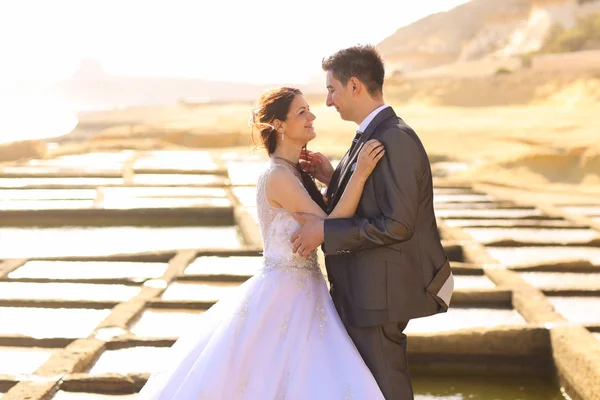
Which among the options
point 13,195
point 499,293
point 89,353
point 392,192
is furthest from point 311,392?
point 13,195

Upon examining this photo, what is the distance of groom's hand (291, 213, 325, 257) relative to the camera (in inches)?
100

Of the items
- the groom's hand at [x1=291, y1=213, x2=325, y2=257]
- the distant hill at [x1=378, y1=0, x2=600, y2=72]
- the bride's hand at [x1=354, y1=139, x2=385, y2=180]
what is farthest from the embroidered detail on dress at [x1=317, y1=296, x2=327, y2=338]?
the distant hill at [x1=378, y1=0, x2=600, y2=72]

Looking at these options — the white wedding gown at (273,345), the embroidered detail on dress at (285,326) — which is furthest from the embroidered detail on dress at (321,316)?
the embroidered detail on dress at (285,326)

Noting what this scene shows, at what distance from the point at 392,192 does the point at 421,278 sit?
32 cm

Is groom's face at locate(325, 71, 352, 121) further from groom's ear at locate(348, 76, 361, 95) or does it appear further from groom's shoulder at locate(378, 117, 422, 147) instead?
groom's shoulder at locate(378, 117, 422, 147)

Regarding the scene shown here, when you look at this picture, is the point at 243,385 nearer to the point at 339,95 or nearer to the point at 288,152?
the point at 288,152

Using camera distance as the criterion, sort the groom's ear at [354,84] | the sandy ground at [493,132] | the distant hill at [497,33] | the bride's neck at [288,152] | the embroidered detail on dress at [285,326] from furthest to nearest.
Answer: the distant hill at [497,33]
the sandy ground at [493,132]
the bride's neck at [288,152]
the embroidered detail on dress at [285,326]
the groom's ear at [354,84]

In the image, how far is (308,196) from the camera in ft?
8.79

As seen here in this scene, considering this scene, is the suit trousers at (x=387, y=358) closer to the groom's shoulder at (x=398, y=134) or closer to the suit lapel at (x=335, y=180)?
the suit lapel at (x=335, y=180)

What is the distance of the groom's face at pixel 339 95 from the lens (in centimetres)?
255

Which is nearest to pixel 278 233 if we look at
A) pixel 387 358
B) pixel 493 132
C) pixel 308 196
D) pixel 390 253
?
pixel 308 196

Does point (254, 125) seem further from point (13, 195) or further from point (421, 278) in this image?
point (13, 195)

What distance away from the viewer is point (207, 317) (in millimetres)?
2812

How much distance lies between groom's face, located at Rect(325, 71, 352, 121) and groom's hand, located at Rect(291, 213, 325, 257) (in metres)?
0.36
